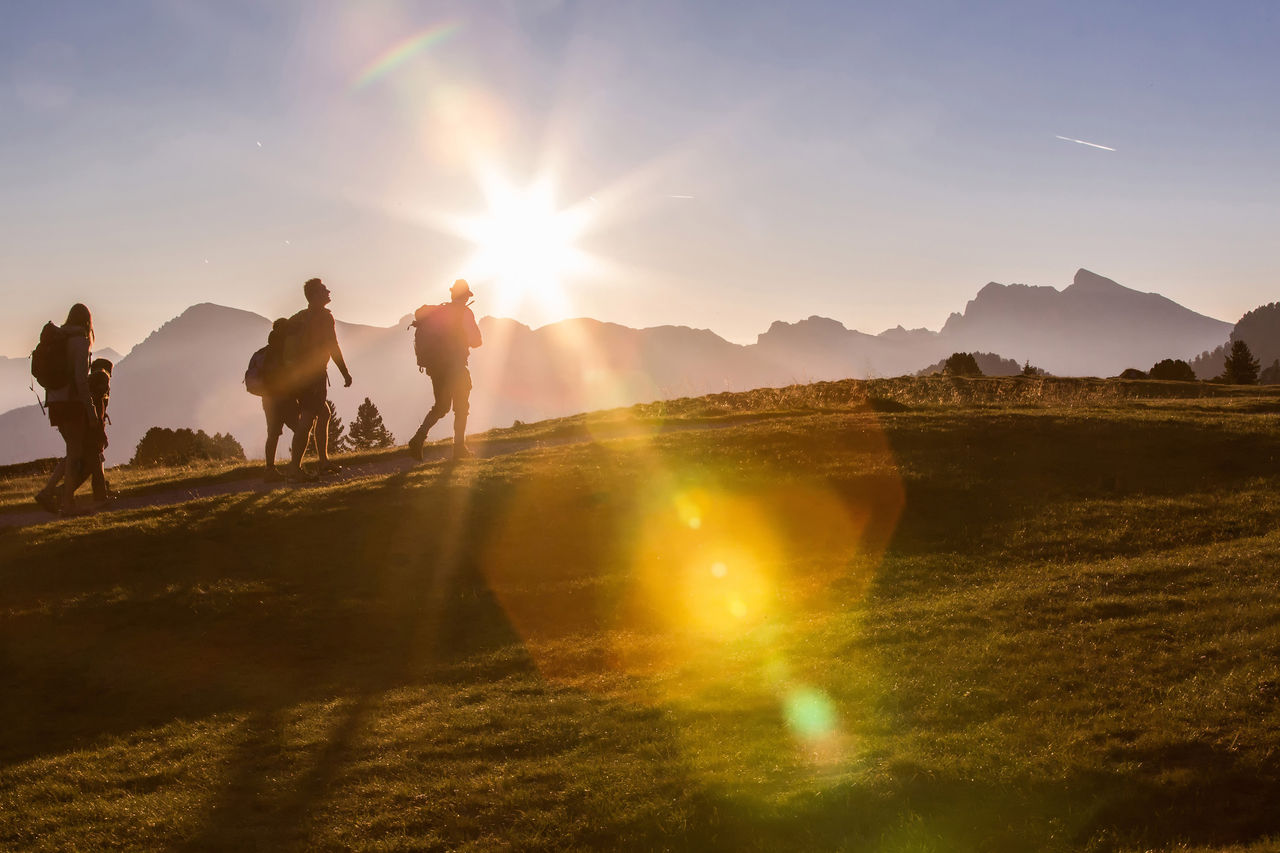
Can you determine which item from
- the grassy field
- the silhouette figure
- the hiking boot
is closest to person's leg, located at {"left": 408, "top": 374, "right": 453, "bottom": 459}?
the grassy field

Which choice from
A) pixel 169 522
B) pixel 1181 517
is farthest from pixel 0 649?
pixel 1181 517

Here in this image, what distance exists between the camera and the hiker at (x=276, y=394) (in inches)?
625

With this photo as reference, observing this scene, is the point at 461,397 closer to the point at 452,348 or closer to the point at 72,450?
the point at 452,348

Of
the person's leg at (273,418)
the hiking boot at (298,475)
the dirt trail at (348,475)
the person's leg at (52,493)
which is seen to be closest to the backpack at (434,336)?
the dirt trail at (348,475)

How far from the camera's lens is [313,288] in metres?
15.5

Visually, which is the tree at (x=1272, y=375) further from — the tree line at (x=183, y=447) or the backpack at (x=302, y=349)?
the backpack at (x=302, y=349)

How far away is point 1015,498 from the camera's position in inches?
589

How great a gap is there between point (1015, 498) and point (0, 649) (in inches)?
581

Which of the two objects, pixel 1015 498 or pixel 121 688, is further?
pixel 1015 498

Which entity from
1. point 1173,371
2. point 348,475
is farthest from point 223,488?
point 1173,371

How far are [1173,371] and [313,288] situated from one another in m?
51.2

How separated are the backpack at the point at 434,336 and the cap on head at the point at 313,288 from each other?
5.90 feet

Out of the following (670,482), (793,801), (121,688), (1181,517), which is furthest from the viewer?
(670,482)

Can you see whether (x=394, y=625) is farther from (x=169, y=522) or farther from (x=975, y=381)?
(x=975, y=381)
